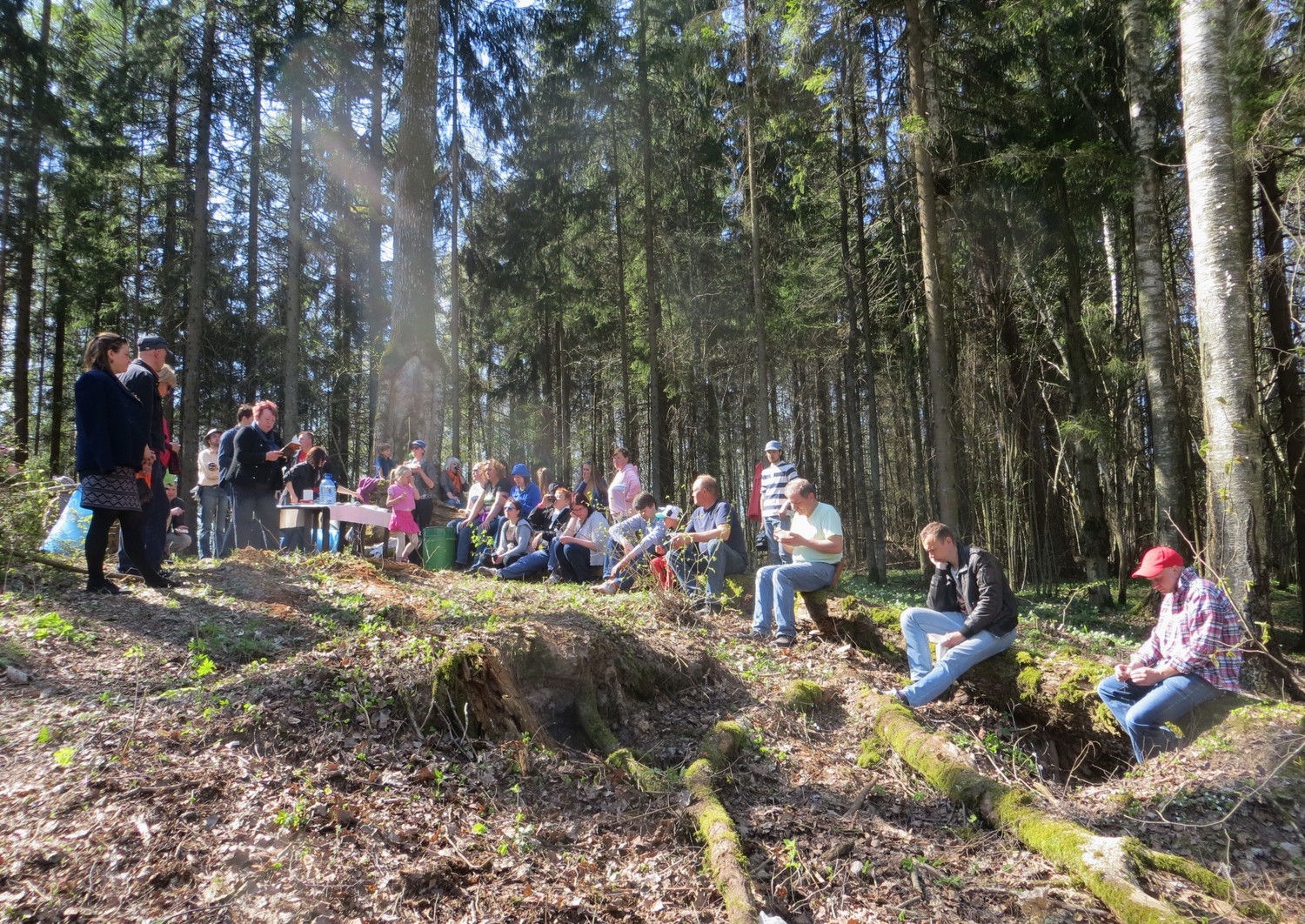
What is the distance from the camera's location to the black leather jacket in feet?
18.2

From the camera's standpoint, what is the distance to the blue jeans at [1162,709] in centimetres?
467

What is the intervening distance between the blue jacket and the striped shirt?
715cm

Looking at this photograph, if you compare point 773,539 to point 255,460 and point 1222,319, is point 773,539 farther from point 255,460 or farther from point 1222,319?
point 255,460

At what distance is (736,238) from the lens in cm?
1736

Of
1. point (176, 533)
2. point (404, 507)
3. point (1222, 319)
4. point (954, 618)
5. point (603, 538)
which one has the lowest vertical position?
point (954, 618)

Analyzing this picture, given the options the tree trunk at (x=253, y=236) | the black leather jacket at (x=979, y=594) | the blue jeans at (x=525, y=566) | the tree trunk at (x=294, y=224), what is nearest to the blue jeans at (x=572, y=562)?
the blue jeans at (x=525, y=566)

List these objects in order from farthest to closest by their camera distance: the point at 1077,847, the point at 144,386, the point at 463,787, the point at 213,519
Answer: the point at 213,519 < the point at 144,386 < the point at 463,787 < the point at 1077,847

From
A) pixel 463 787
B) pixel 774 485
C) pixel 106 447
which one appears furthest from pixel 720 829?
pixel 774 485

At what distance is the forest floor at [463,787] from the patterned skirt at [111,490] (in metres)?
0.70

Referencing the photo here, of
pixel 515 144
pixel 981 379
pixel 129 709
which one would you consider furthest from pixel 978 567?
pixel 515 144

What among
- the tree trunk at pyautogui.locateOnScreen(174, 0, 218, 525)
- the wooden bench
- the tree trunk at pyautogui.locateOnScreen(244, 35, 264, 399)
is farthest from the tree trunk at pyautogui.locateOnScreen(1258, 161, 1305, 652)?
the tree trunk at pyautogui.locateOnScreen(244, 35, 264, 399)

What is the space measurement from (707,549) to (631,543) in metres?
1.30

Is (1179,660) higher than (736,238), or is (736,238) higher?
(736,238)

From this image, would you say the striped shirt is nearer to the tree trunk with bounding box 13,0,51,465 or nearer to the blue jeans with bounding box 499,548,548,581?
the blue jeans with bounding box 499,548,548,581
